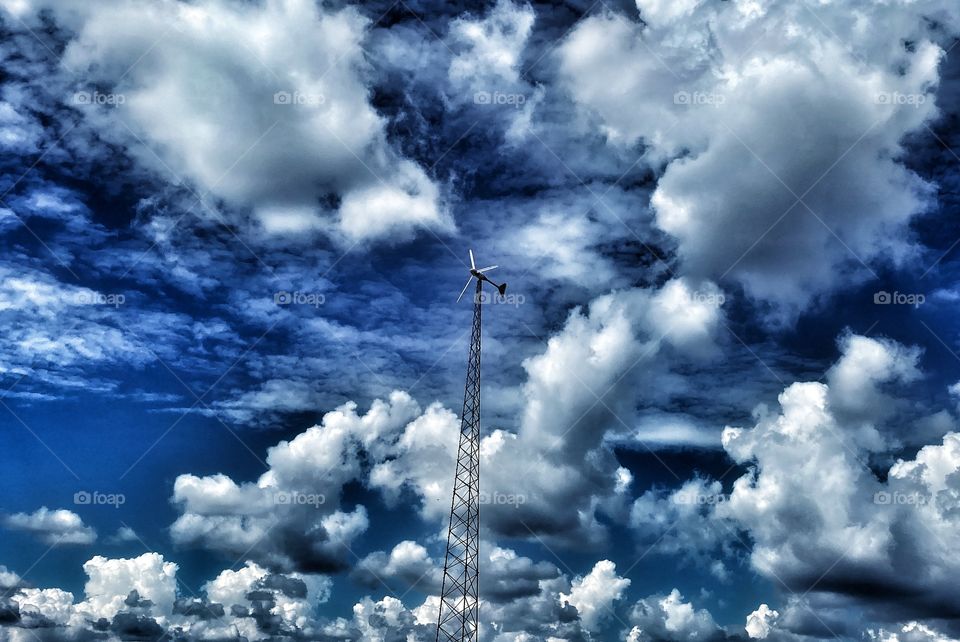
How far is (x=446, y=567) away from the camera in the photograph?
95.1m

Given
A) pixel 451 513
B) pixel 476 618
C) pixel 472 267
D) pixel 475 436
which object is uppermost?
pixel 472 267

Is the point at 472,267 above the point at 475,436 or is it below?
above

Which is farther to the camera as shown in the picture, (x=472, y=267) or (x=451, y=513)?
(x=472, y=267)

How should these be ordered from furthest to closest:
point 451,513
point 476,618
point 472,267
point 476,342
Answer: point 472,267 < point 476,342 < point 451,513 < point 476,618

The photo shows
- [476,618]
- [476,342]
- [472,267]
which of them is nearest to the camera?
[476,618]

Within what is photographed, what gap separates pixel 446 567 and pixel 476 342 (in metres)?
31.8

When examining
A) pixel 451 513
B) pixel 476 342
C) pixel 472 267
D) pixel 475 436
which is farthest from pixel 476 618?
pixel 472 267

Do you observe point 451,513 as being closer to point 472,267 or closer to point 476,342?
point 476,342

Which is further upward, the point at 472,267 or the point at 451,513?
the point at 472,267

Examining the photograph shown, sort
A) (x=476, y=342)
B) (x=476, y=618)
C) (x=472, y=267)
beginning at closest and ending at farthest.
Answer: (x=476, y=618) < (x=476, y=342) < (x=472, y=267)

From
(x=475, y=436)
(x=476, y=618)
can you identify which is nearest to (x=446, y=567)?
(x=476, y=618)

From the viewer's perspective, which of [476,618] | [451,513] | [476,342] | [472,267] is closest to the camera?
[476,618]

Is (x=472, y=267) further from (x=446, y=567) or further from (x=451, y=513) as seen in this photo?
(x=446, y=567)

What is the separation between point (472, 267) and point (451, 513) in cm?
3780
